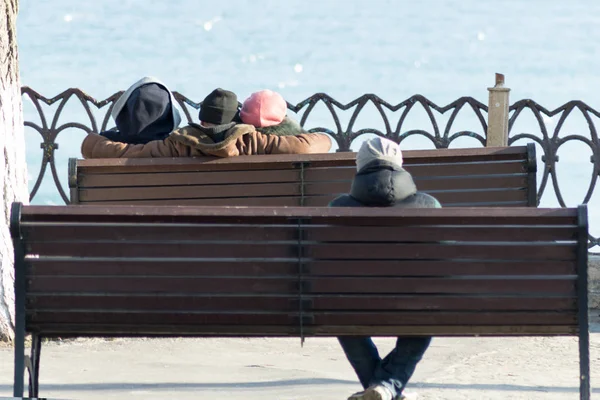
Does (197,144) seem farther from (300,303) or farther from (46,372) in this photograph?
(300,303)

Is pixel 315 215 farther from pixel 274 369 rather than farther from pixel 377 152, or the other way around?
pixel 274 369

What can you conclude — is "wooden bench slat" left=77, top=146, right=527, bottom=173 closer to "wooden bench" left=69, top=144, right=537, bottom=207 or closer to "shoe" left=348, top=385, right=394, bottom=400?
"wooden bench" left=69, top=144, right=537, bottom=207

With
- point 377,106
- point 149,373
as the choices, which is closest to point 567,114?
point 377,106

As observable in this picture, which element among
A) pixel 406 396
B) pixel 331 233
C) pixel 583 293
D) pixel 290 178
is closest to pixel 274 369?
pixel 290 178

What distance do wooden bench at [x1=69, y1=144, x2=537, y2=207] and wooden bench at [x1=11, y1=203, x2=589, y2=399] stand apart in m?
1.96

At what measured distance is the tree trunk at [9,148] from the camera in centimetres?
707

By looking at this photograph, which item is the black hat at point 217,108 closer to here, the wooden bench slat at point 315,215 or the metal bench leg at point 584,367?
the wooden bench slat at point 315,215

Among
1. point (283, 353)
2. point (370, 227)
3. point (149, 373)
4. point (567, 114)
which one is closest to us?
point (370, 227)

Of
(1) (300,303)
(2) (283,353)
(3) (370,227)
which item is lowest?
(2) (283,353)

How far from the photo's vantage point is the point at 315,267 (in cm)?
430

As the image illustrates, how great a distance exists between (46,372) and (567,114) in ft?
18.2

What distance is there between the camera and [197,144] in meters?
6.22

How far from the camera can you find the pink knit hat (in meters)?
6.33

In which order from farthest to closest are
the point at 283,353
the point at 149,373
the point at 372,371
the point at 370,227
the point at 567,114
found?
the point at 567,114, the point at 283,353, the point at 149,373, the point at 372,371, the point at 370,227
